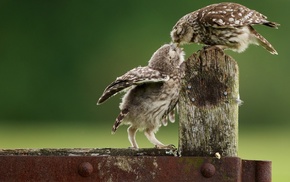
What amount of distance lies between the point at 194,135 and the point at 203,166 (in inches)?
8.0

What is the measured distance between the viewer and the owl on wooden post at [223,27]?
7504mm

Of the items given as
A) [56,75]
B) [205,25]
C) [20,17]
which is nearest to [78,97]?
[56,75]

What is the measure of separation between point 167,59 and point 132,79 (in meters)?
1.09

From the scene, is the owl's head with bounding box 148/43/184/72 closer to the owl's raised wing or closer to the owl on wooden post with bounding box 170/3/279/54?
the owl's raised wing

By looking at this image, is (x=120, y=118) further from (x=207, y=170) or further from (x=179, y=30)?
(x=207, y=170)

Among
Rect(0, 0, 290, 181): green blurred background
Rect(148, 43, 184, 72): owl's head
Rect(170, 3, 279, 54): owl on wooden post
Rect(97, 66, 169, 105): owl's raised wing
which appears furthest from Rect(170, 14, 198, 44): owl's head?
Rect(0, 0, 290, 181): green blurred background

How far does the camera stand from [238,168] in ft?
13.5

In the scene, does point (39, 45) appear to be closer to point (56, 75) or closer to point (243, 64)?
point (56, 75)

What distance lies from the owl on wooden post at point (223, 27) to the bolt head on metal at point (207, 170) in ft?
10.9

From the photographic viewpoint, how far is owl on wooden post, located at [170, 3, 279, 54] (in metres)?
7.50

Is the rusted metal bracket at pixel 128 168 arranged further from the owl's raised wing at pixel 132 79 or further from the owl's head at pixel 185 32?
the owl's head at pixel 185 32

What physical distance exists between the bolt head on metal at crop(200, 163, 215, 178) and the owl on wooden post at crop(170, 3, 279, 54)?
332 cm

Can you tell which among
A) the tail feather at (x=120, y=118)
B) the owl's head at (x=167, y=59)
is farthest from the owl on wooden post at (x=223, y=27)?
the tail feather at (x=120, y=118)

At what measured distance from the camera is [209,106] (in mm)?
4289
